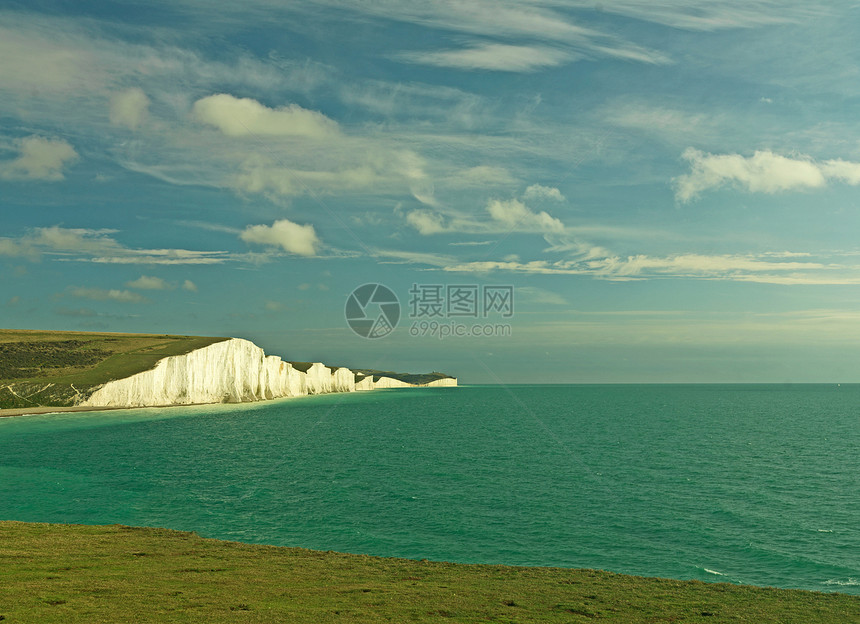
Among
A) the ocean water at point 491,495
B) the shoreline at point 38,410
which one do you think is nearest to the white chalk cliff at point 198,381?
the shoreline at point 38,410

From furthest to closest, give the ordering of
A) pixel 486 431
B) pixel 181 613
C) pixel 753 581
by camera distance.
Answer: pixel 486 431, pixel 753 581, pixel 181 613

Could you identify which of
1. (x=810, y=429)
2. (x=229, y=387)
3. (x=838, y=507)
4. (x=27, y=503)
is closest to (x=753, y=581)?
(x=838, y=507)

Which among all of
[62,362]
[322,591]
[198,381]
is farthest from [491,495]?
[62,362]

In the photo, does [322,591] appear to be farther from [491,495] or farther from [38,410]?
[38,410]

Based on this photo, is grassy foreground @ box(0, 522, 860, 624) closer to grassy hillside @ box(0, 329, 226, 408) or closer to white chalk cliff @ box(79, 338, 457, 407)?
white chalk cliff @ box(79, 338, 457, 407)

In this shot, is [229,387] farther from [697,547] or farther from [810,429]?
[697,547]

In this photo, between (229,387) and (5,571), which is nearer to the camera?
(5,571)
